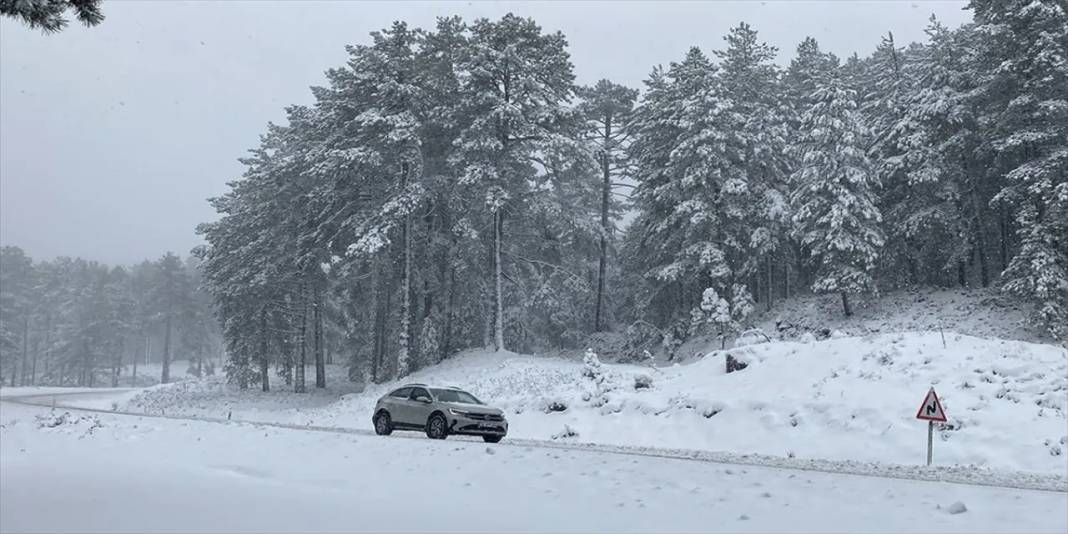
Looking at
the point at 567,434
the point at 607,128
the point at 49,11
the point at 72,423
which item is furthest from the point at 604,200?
the point at 49,11

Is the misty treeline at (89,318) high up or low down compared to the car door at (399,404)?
up

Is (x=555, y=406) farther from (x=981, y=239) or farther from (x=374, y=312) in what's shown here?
(x=981, y=239)

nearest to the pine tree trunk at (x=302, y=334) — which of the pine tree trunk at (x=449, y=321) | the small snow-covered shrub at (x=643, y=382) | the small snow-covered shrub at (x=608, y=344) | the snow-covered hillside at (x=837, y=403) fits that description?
the pine tree trunk at (x=449, y=321)

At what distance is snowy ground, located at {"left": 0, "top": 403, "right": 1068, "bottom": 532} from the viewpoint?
9234mm

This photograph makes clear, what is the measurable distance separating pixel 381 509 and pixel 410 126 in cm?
2738

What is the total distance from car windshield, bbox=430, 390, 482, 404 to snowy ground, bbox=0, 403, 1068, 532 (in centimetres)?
369

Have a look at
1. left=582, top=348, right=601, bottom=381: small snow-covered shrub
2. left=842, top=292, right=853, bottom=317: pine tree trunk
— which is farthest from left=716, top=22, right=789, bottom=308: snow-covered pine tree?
left=582, top=348, right=601, bottom=381: small snow-covered shrub

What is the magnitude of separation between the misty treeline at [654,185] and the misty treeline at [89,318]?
48440mm

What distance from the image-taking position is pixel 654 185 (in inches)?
1737

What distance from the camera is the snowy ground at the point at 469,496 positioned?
9.23 meters

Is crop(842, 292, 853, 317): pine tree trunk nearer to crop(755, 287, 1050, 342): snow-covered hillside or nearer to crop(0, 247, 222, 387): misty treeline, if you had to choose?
crop(755, 287, 1050, 342): snow-covered hillside

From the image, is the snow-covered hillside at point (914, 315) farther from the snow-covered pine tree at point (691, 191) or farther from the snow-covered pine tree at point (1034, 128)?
the snow-covered pine tree at point (691, 191)

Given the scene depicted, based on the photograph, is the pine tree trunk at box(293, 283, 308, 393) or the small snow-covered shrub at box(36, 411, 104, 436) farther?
the pine tree trunk at box(293, 283, 308, 393)

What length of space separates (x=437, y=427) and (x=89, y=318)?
8913 cm
